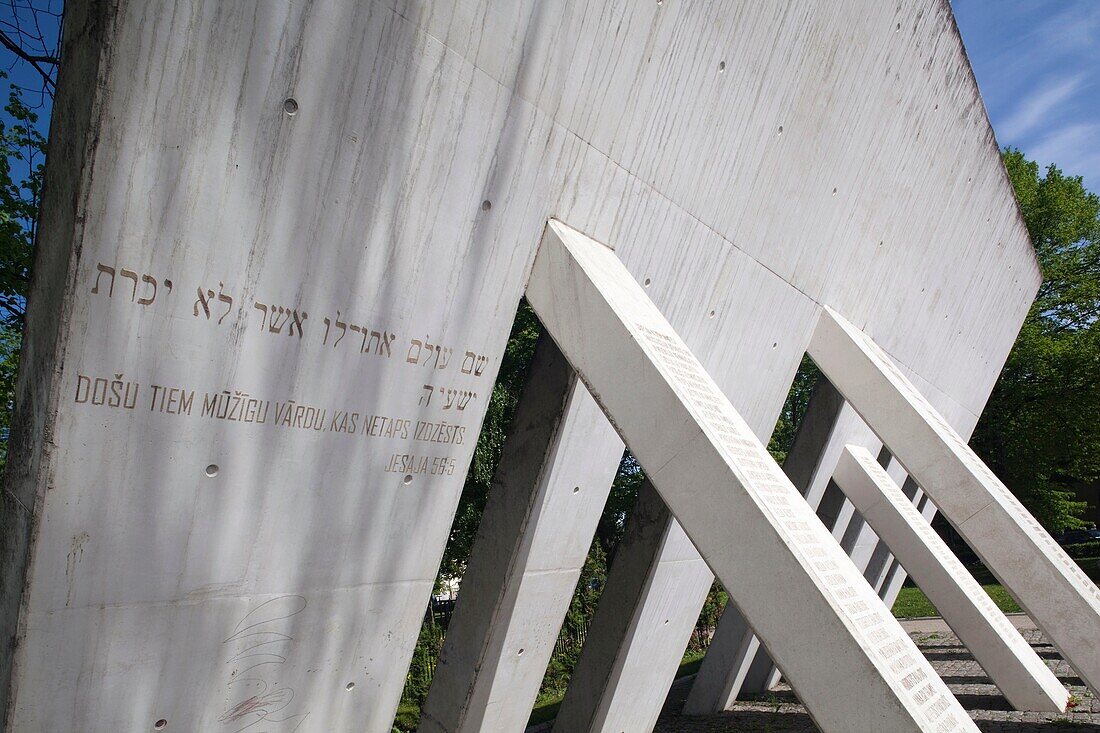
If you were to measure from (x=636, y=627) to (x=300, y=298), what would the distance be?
469cm

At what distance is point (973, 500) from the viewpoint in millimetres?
6629

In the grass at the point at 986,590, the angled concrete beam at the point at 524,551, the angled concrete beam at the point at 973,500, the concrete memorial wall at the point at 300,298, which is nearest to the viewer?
the concrete memorial wall at the point at 300,298

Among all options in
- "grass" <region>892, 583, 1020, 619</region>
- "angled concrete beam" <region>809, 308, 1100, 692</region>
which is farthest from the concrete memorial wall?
"grass" <region>892, 583, 1020, 619</region>

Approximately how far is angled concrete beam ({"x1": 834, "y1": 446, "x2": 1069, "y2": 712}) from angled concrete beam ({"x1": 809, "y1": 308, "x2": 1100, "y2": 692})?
138 cm

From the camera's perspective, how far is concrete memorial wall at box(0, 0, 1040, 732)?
2625 mm

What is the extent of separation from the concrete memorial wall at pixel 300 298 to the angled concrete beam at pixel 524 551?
0.05 meters

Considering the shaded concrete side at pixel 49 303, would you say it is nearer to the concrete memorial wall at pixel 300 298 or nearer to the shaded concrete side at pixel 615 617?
the concrete memorial wall at pixel 300 298

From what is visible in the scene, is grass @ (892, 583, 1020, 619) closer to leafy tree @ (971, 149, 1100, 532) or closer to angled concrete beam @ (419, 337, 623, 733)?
leafy tree @ (971, 149, 1100, 532)

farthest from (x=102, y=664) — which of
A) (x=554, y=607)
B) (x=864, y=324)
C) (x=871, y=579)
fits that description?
(x=871, y=579)

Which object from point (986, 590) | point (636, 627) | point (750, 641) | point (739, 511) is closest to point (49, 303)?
point (739, 511)

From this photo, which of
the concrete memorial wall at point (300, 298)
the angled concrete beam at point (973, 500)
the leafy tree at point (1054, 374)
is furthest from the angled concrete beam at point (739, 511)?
the leafy tree at point (1054, 374)

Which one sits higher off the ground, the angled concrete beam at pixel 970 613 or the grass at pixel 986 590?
the angled concrete beam at pixel 970 613

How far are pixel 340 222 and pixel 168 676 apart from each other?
5.77 ft

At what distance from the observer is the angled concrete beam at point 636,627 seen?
6.87 meters
